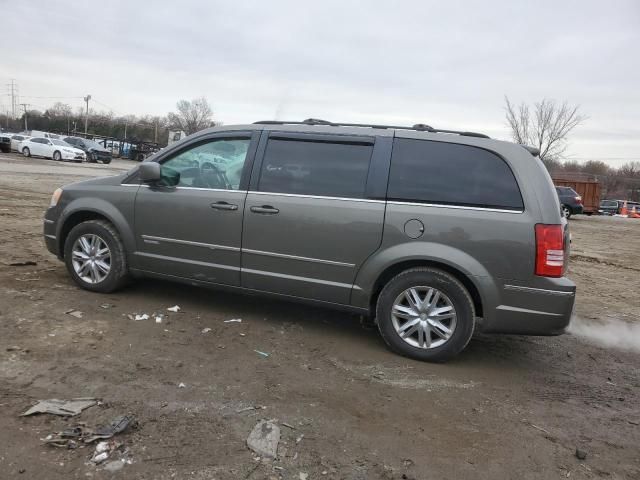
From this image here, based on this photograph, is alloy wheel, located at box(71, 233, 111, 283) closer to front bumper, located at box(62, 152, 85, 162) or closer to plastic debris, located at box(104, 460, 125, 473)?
plastic debris, located at box(104, 460, 125, 473)

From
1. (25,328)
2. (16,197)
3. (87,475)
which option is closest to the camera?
(87,475)

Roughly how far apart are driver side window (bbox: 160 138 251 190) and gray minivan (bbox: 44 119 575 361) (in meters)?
0.01

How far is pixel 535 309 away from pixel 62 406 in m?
3.25

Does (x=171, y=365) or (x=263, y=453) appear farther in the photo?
(x=171, y=365)

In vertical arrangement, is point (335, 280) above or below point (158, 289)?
above

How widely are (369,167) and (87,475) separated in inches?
116

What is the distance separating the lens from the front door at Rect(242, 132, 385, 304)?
14.0 feet

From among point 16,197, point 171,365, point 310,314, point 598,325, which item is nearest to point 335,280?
point 310,314

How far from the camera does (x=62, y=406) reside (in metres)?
3.03

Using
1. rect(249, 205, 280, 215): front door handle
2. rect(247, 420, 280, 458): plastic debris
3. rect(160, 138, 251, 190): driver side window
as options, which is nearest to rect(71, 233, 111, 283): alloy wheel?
rect(160, 138, 251, 190): driver side window

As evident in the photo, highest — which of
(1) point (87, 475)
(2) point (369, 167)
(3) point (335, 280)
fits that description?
(2) point (369, 167)

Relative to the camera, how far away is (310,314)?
16.8ft

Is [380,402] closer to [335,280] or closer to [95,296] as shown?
[335,280]

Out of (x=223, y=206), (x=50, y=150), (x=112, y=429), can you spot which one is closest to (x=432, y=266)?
(x=223, y=206)
